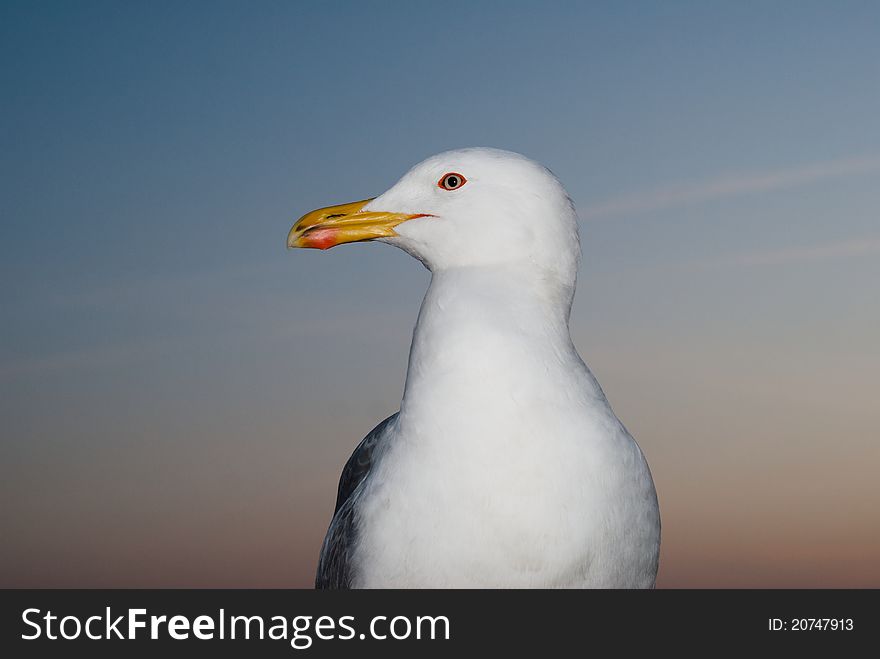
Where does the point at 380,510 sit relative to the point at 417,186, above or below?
below

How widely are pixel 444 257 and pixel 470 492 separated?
1579mm

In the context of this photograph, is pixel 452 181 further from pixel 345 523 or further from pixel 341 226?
pixel 345 523

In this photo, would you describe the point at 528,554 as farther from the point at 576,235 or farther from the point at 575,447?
the point at 576,235

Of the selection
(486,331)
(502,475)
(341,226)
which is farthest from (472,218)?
(502,475)

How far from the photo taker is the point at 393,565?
5.84 metres

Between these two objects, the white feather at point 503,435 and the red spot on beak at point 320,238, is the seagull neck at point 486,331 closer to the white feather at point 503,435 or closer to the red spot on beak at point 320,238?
the white feather at point 503,435

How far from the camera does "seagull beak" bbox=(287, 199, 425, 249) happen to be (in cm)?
669

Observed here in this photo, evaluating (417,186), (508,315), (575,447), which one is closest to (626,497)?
(575,447)

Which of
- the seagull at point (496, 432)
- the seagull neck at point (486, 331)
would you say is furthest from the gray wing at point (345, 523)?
the seagull neck at point (486, 331)

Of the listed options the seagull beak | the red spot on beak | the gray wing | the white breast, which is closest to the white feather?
the white breast

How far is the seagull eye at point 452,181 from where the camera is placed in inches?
255

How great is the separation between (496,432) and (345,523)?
1.28m

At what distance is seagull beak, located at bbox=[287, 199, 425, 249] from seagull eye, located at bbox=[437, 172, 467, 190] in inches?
9.7

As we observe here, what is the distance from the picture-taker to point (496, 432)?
5711 mm
